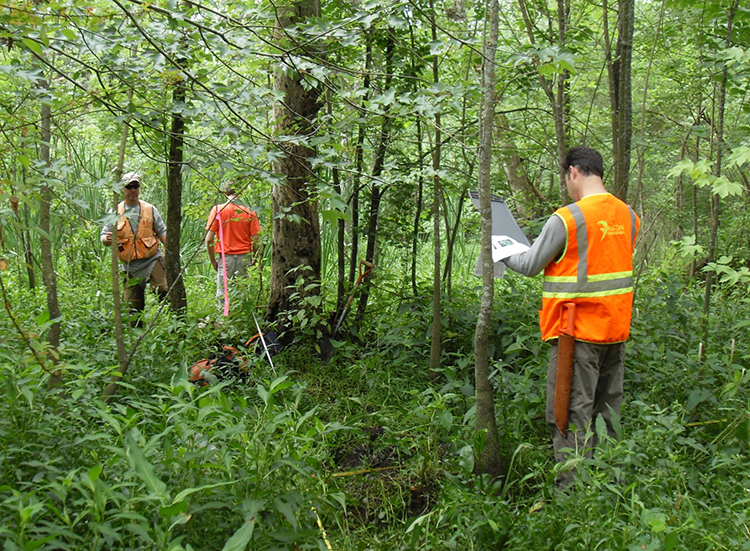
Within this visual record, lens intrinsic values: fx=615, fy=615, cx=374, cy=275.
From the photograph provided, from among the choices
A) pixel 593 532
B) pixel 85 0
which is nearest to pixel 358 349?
pixel 593 532

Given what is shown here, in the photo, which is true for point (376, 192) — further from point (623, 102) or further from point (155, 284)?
point (155, 284)

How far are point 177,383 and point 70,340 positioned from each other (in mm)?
2008

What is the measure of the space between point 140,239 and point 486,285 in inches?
188

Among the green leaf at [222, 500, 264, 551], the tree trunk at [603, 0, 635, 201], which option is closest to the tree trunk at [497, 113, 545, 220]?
the tree trunk at [603, 0, 635, 201]

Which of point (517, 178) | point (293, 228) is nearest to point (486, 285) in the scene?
point (293, 228)

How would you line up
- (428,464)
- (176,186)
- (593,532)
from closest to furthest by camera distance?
(593,532) → (428,464) → (176,186)

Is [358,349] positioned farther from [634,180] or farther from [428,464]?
[634,180]

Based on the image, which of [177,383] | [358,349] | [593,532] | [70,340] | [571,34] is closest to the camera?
[593,532]

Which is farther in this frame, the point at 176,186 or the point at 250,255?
the point at 250,255

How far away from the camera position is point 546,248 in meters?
3.22

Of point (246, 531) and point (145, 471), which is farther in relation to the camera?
point (145, 471)

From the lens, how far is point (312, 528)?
2484mm

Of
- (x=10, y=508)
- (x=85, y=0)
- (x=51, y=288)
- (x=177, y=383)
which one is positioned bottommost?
(x=10, y=508)

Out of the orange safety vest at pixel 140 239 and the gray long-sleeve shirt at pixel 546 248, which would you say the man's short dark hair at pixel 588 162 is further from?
the orange safety vest at pixel 140 239
